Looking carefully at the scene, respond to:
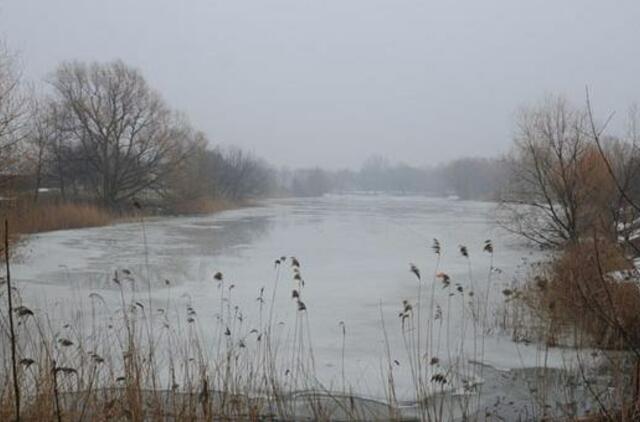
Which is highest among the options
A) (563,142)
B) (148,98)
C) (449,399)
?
(148,98)

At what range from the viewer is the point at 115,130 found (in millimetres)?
35125

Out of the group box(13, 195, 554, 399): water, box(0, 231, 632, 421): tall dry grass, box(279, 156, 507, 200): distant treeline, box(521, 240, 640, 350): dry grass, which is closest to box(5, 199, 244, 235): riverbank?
box(13, 195, 554, 399): water

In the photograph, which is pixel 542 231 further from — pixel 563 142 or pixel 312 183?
pixel 312 183

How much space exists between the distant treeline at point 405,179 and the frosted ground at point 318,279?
5753cm

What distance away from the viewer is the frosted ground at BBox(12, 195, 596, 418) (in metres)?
6.70

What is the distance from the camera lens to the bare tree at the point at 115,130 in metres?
34.8

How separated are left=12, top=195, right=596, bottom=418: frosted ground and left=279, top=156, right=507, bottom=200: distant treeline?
57528 mm

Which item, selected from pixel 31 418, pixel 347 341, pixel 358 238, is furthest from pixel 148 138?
pixel 31 418

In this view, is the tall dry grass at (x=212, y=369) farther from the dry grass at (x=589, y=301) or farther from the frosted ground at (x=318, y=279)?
the dry grass at (x=589, y=301)

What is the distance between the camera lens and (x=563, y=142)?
18328 mm

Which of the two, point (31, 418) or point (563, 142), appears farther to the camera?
point (563, 142)

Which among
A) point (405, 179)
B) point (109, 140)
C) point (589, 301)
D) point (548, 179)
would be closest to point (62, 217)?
point (109, 140)

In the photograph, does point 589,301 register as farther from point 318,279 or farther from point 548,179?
point 548,179

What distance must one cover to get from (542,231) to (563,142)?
307 cm
